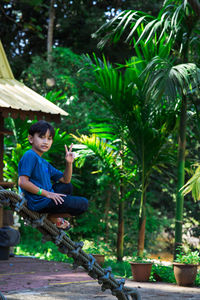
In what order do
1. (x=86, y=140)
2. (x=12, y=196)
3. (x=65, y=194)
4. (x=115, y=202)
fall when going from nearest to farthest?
(x=12, y=196)
(x=65, y=194)
(x=86, y=140)
(x=115, y=202)

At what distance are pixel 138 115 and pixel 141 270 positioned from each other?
101 inches

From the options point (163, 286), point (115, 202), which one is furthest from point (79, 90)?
point (163, 286)

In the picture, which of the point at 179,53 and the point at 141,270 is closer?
the point at 141,270

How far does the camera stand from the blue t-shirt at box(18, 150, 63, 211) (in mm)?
3146

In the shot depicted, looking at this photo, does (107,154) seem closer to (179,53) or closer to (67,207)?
(179,53)

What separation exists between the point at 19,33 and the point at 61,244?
14058 millimetres

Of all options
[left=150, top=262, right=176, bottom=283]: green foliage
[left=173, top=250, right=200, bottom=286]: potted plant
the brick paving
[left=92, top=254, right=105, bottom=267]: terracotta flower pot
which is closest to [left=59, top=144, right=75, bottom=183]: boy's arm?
the brick paving

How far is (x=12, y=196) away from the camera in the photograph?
10.1ft

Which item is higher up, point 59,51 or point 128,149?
point 59,51

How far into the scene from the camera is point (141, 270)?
670 cm

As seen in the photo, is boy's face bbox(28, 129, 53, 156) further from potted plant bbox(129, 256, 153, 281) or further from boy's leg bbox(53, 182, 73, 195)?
potted plant bbox(129, 256, 153, 281)

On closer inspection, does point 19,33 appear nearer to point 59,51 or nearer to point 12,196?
point 59,51

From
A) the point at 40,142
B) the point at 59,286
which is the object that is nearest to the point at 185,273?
the point at 59,286

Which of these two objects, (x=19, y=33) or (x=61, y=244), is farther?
(x=19, y=33)
